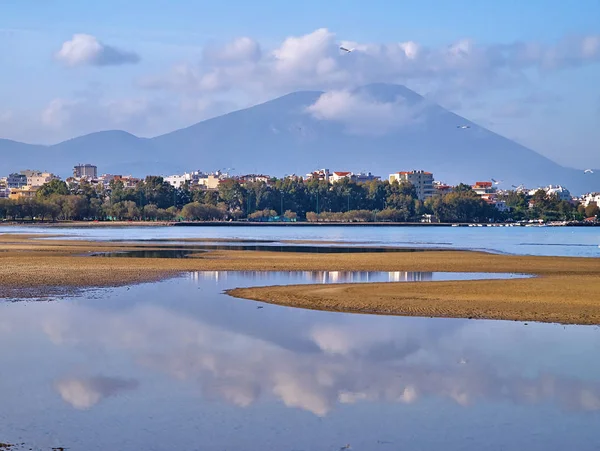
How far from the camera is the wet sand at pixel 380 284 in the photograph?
26641mm

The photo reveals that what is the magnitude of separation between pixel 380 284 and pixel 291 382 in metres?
17.9

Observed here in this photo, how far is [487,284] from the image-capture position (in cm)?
3369

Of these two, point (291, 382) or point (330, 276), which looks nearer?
point (291, 382)

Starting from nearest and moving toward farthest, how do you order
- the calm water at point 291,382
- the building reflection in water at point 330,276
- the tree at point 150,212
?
the calm water at point 291,382 < the building reflection in water at point 330,276 < the tree at point 150,212

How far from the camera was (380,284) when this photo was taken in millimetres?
34188

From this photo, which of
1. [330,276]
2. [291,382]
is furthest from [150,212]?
[291,382]

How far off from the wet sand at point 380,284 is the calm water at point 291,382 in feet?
7.80

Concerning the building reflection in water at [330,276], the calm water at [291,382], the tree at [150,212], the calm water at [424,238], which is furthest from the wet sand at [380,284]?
the tree at [150,212]

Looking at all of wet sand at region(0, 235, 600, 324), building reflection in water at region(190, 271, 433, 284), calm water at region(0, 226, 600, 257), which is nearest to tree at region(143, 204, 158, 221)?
calm water at region(0, 226, 600, 257)

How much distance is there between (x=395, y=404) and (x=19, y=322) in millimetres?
12087

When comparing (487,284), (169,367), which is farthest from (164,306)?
(487,284)

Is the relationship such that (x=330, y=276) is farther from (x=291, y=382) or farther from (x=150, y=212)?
(x=150, y=212)

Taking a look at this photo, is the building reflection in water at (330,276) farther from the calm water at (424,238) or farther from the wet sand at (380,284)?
the calm water at (424,238)

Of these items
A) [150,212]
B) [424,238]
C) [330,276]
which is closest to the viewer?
[330,276]
